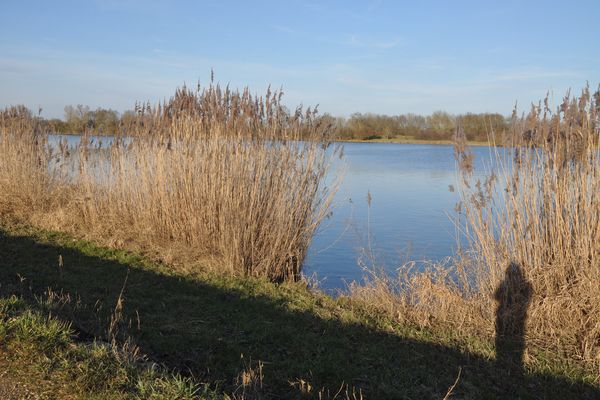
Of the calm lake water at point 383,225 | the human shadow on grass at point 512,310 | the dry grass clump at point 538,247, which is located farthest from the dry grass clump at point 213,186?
the human shadow on grass at point 512,310

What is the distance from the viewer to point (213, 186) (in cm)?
816

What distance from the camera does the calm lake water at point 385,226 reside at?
31.0ft

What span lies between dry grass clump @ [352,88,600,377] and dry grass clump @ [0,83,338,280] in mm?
2258

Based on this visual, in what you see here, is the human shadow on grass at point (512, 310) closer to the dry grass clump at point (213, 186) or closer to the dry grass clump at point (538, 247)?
the dry grass clump at point (538, 247)

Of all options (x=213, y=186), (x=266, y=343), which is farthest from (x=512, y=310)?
(x=213, y=186)

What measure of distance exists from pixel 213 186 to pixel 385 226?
17.9 ft

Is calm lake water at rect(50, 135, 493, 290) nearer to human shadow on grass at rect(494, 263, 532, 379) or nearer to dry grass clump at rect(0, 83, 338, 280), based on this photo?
dry grass clump at rect(0, 83, 338, 280)

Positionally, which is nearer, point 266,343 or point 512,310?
point 266,343

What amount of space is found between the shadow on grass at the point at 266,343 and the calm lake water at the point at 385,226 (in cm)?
189

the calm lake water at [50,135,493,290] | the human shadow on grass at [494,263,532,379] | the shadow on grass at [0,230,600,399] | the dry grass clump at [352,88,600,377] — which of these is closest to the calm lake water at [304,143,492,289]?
the calm lake water at [50,135,493,290]

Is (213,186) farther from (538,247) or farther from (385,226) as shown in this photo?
(385,226)

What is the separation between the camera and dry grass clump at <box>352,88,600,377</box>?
5.44 metres

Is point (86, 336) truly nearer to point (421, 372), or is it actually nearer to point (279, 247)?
point (421, 372)

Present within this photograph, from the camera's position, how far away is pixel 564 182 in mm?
5691
